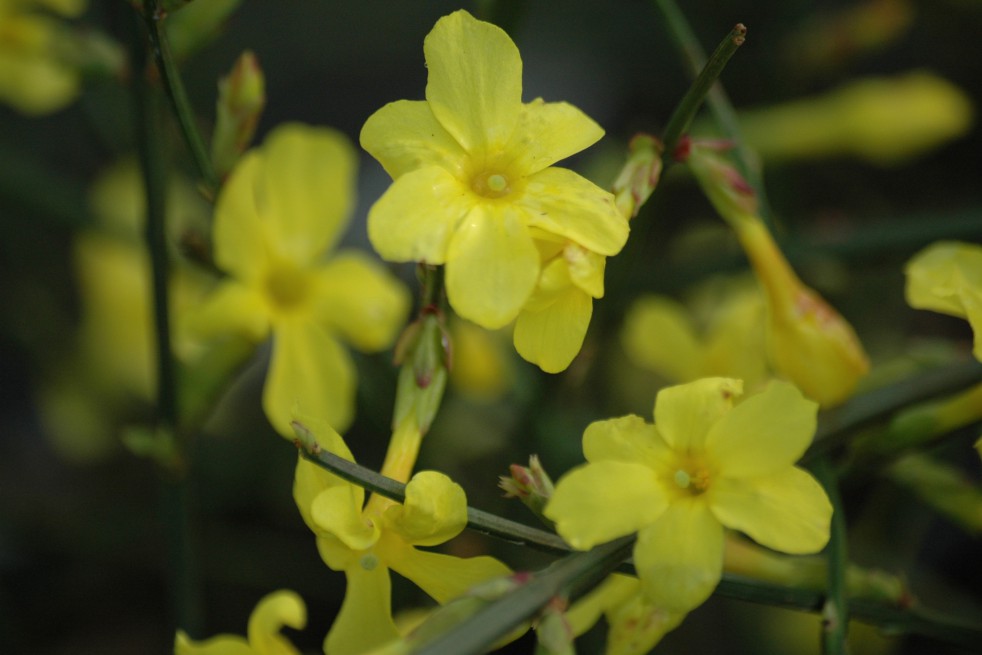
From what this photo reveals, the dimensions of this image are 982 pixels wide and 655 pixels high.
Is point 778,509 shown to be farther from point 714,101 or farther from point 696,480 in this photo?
point 714,101

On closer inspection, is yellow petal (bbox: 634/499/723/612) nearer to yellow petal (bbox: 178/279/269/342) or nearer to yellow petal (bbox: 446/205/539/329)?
yellow petal (bbox: 446/205/539/329)

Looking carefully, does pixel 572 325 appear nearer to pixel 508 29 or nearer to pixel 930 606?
pixel 508 29

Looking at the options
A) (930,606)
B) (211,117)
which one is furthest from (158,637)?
(930,606)

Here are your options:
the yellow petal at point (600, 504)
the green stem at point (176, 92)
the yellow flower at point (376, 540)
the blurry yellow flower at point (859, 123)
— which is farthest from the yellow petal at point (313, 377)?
the blurry yellow flower at point (859, 123)

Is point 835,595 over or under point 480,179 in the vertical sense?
under

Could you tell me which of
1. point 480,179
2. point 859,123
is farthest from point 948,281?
point 859,123

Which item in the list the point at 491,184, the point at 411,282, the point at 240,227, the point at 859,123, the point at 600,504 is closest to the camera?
the point at 600,504

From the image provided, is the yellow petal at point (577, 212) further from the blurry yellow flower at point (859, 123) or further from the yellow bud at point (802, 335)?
the blurry yellow flower at point (859, 123)
